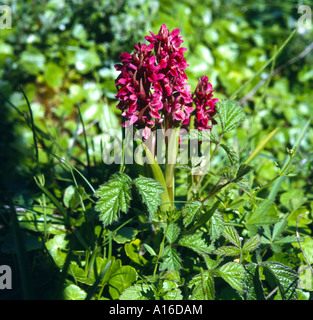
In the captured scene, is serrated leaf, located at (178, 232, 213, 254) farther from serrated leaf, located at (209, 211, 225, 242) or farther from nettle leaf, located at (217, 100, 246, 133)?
nettle leaf, located at (217, 100, 246, 133)

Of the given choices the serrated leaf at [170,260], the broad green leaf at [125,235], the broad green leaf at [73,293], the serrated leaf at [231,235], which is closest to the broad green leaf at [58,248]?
the broad green leaf at [73,293]

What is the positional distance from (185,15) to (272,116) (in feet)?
3.59

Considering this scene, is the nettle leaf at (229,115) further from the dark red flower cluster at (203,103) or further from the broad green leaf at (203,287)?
the broad green leaf at (203,287)

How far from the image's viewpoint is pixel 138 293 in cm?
106

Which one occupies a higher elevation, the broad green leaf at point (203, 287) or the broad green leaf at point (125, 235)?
the broad green leaf at point (125, 235)

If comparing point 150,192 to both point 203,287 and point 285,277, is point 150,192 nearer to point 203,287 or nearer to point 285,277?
point 203,287

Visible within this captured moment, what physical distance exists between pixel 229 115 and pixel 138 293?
27.6 inches

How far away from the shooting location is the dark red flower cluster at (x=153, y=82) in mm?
1018

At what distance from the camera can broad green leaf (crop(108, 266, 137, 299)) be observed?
1112mm

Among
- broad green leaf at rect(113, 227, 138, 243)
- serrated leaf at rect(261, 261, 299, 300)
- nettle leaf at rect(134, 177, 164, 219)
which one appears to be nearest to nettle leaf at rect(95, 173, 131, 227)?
nettle leaf at rect(134, 177, 164, 219)

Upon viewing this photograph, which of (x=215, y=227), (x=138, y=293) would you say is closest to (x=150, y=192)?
(x=215, y=227)

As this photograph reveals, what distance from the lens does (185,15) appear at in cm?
257

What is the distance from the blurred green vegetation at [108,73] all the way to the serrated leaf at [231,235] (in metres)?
0.47
